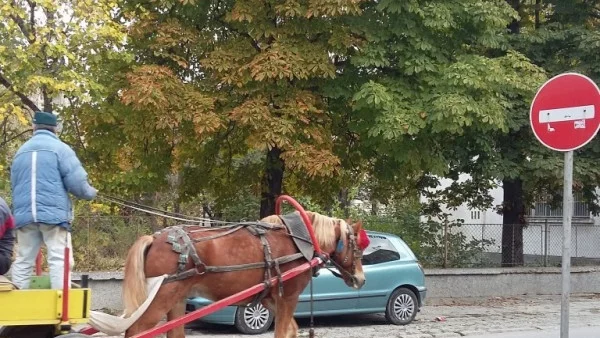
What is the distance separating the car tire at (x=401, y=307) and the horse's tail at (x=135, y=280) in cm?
662

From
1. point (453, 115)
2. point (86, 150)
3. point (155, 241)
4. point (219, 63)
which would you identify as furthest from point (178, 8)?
point (155, 241)

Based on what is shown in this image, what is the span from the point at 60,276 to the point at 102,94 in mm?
7504

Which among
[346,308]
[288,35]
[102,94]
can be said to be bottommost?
[346,308]

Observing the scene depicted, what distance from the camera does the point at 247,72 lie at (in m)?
12.6

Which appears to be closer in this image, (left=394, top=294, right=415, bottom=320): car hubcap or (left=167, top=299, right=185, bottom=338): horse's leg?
(left=167, top=299, right=185, bottom=338): horse's leg

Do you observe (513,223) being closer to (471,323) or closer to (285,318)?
(471,323)

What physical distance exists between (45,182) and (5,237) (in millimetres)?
772

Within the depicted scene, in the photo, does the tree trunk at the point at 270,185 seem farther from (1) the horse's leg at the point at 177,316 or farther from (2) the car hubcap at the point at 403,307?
(1) the horse's leg at the point at 177,316

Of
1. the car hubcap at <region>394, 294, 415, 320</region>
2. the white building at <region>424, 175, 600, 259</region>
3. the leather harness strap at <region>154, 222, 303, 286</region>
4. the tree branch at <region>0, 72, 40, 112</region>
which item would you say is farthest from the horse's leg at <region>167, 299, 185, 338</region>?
the white building at <region>424, 175, 600, 259</region>

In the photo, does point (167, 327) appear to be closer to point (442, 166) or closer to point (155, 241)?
point (155, 241)

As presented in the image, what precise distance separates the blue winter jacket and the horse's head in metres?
2.79

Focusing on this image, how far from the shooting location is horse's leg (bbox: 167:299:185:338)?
689 cm

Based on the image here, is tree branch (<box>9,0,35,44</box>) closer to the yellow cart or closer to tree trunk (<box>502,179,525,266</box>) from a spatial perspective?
the yellow cart

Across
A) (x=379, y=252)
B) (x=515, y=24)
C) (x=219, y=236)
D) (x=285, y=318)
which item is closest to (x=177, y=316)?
(x=219, y=236)
